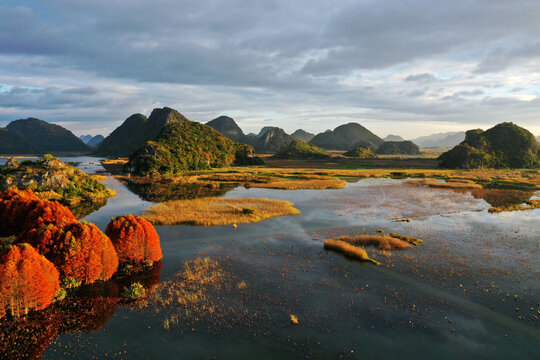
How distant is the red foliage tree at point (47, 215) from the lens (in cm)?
3145

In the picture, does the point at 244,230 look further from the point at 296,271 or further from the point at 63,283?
the point at 63,283

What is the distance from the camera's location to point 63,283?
25.6 metres

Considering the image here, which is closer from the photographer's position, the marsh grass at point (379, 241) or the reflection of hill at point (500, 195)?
the marsh grass at point (379, 241)

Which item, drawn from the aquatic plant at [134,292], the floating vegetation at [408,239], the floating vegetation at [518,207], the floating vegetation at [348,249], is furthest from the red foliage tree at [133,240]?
the floating vegetation at [518,207]

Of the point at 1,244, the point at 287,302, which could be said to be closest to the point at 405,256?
the point at 287,302

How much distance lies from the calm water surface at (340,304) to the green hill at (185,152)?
9574 centimetres

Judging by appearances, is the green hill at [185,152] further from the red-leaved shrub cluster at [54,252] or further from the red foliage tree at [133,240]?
the red foliage tree at [133,240]

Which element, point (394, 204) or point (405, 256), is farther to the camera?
point (394, 204)

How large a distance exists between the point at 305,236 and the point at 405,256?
13.3m

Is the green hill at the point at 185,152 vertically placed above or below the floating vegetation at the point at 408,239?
above

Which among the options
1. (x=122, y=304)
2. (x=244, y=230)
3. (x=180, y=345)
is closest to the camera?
(x=180, y=345)

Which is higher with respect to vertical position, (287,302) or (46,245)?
(46,245)

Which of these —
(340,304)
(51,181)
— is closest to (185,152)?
(51,181)

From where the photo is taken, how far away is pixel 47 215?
109ft
